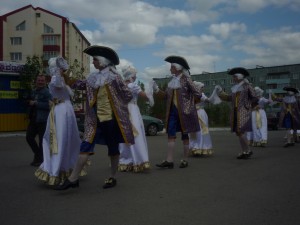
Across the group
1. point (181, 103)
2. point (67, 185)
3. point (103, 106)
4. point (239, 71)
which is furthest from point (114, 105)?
point (239, 71)

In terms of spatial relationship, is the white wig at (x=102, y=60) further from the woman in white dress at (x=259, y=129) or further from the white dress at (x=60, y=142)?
the woman in white dress at (x=259, y=129)

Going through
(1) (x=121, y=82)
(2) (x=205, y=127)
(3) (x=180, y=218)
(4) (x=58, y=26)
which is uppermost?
(4) (x=58, y=26)

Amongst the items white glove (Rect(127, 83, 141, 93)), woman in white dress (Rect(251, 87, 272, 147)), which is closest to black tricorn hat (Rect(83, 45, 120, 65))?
white glove (Rect(127, 83, 141, 93))

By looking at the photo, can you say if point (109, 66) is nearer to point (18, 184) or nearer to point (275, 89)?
point (18, 184)

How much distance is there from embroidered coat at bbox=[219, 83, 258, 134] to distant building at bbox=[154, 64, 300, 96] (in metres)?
76.2

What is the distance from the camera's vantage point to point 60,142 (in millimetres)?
6082

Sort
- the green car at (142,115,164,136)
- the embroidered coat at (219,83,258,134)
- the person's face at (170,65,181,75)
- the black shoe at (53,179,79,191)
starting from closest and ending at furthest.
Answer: the black shoe at (53,179,79,191) < the person's face at (170,65,181,75) < the embroidered coat at (219,83,258,134) < the green car at (142,115,164,136)

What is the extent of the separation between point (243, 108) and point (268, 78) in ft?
280

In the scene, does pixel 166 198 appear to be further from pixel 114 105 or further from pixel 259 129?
pixel 259 129

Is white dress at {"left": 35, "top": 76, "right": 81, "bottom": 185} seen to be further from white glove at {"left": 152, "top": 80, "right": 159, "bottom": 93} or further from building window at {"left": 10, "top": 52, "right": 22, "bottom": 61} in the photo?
building window at {"left": 10, "top": 52, "right": 22, "bottom": 61}

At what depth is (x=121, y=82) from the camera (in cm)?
594

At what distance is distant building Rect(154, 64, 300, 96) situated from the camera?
8725cm

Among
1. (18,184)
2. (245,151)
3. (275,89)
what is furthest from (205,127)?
(275,89)

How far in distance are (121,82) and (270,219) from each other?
294cm
